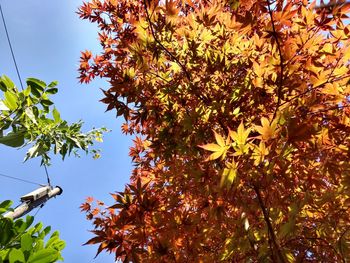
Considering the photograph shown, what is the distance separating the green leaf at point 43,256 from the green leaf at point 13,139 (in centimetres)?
82

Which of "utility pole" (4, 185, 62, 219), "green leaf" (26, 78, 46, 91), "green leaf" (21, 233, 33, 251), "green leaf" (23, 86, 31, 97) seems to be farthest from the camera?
"utility pole" (4, 185, 62, 219)

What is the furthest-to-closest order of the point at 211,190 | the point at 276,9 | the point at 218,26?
1. the point at 218,26
2. the point at 211,190
3. the point at 276,9

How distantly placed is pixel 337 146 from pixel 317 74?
57cm

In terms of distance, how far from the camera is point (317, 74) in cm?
227

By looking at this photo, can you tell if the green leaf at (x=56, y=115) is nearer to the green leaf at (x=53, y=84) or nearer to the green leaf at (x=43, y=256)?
the green leaf at (x=53, y=84)

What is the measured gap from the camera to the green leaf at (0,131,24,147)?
85.7 inches

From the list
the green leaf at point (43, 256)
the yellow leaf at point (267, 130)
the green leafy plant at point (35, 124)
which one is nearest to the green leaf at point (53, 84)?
the green leafy plant at point (35, 124)

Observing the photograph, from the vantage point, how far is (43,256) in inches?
75.5

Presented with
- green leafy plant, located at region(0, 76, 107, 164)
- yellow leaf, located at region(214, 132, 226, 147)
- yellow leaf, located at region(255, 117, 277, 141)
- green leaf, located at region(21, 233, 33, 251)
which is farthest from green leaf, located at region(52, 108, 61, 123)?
yellow leaf, located at region(255, 117, 277, 141)

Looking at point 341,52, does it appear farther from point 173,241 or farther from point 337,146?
point 173,241

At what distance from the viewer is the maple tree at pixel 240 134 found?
2.05 metres

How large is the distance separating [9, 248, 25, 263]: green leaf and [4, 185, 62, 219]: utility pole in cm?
427

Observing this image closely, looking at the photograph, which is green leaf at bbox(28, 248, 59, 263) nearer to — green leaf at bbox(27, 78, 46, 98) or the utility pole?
green leaf at bbox(27, 78, 46, 98)

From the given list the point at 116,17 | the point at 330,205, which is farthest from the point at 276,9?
→ the point at 116,17
